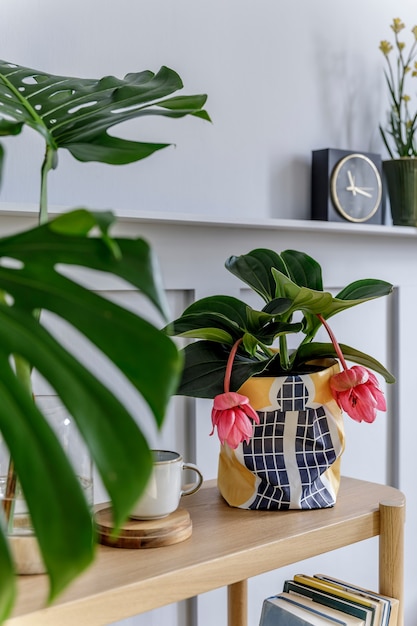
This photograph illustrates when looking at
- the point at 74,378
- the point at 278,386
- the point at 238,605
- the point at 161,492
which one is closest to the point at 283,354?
the point at 278,386

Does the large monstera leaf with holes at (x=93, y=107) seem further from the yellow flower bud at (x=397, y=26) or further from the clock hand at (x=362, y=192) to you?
the yellow flower bud at (x=397, y=26)

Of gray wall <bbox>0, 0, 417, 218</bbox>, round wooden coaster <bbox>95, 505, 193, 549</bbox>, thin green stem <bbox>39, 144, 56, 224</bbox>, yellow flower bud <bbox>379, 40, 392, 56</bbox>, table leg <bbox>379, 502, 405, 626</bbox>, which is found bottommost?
table leg <bbox>379, 502, 405, 626</bbox>

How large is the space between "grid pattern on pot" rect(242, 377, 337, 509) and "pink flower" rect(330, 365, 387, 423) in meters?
0.04

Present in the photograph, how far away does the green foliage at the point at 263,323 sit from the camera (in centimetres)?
94

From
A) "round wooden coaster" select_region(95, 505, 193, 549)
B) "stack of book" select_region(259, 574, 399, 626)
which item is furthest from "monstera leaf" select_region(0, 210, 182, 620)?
"stack of book" select_region(259, 574, 399, 626)

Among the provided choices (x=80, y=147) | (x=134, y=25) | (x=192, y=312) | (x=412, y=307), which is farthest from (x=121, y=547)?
(x=412, y=307)

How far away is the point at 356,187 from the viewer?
54.0 inches

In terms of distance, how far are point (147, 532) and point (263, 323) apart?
0.28 metres

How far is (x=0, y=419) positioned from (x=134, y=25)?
0.84 meters

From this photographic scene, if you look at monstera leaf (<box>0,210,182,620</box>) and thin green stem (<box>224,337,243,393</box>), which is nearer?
monstera leaf (<box>0,210,182,620</box>)

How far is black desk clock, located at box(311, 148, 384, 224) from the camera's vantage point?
1338 millimetres

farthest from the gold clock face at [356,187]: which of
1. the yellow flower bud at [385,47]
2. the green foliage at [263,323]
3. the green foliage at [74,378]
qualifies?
the green foliage at [74,378]

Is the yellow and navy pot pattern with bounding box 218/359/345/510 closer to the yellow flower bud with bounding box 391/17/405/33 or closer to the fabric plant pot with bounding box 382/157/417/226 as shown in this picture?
the fabric plant pot with bounding box 382/157/417/226

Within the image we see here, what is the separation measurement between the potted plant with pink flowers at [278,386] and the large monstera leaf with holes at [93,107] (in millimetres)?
245
